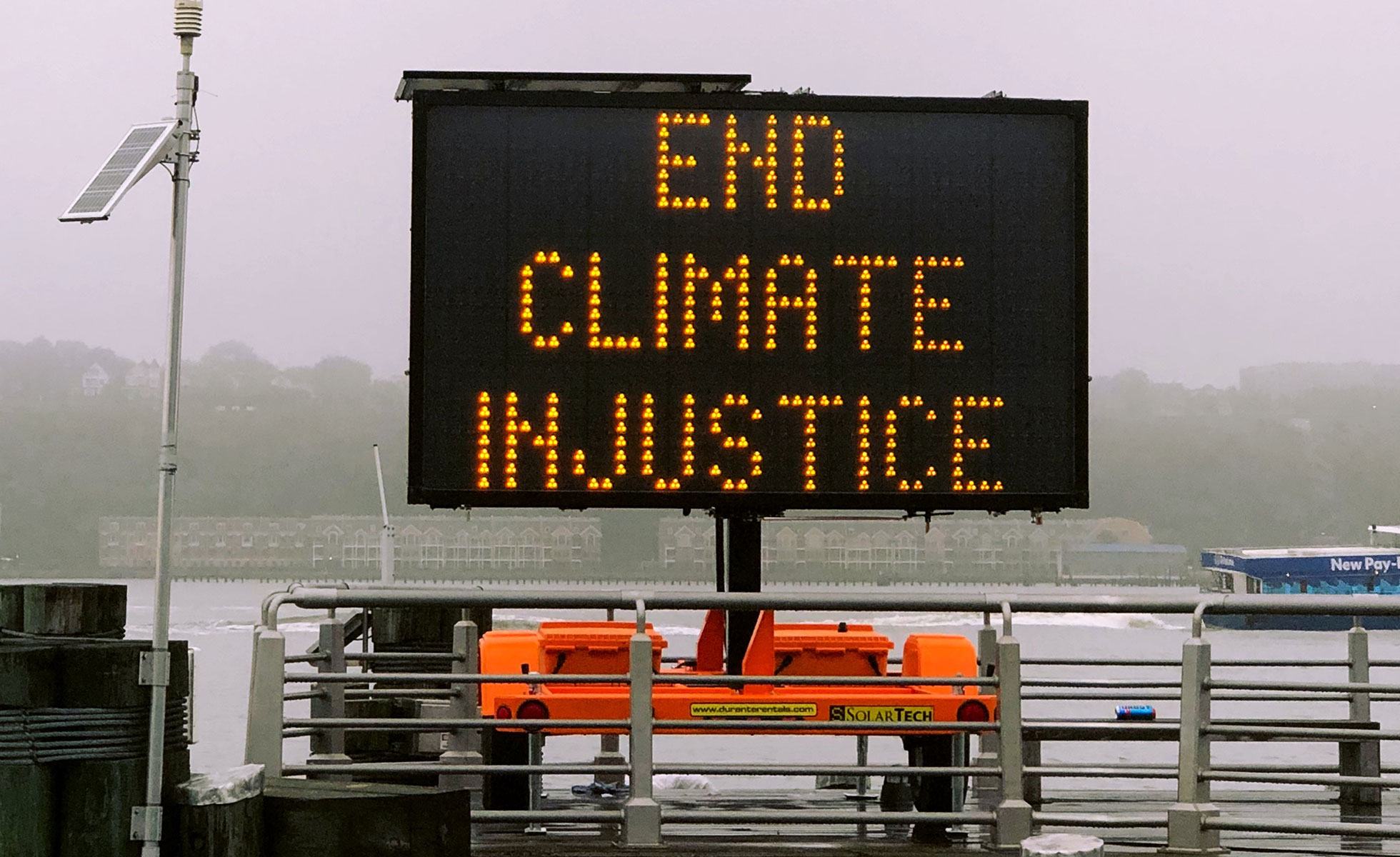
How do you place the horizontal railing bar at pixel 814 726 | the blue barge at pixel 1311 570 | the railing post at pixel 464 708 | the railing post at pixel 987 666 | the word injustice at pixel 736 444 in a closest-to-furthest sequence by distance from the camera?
the horizontal railing bar at pixel 814 726 < the railing post at pixel 987 666 < the word injustice at pixel 736 444 < the railing post at pixel 464 708 < the blue barge at pixel 1311 570

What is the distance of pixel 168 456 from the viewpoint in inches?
357

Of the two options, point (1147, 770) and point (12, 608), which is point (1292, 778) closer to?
point (1147, 770)

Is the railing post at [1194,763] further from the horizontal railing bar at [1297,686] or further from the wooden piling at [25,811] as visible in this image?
the wooden piling at [25,811]

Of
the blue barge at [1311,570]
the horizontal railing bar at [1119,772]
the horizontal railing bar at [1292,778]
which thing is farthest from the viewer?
the blue barge at [1311,570]

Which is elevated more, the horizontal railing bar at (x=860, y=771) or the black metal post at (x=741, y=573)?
the black metal post at (x=741, y=573)

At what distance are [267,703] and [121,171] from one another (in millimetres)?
2921

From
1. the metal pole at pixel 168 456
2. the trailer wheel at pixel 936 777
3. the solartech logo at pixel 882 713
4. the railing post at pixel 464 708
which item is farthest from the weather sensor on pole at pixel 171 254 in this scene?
the trailer wheel at pixel 936 777

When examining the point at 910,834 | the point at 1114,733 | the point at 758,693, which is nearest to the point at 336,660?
the point at 758,693

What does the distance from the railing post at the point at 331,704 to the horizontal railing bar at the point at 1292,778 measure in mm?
5588

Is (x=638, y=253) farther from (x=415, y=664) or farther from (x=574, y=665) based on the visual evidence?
(x=415, y=664)

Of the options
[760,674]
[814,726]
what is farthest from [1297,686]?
[760,674]

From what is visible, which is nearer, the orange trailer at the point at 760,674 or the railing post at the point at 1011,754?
the railing post at the point at 1011,754

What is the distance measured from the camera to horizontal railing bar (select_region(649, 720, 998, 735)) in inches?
425

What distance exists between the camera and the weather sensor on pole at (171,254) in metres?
8.45
